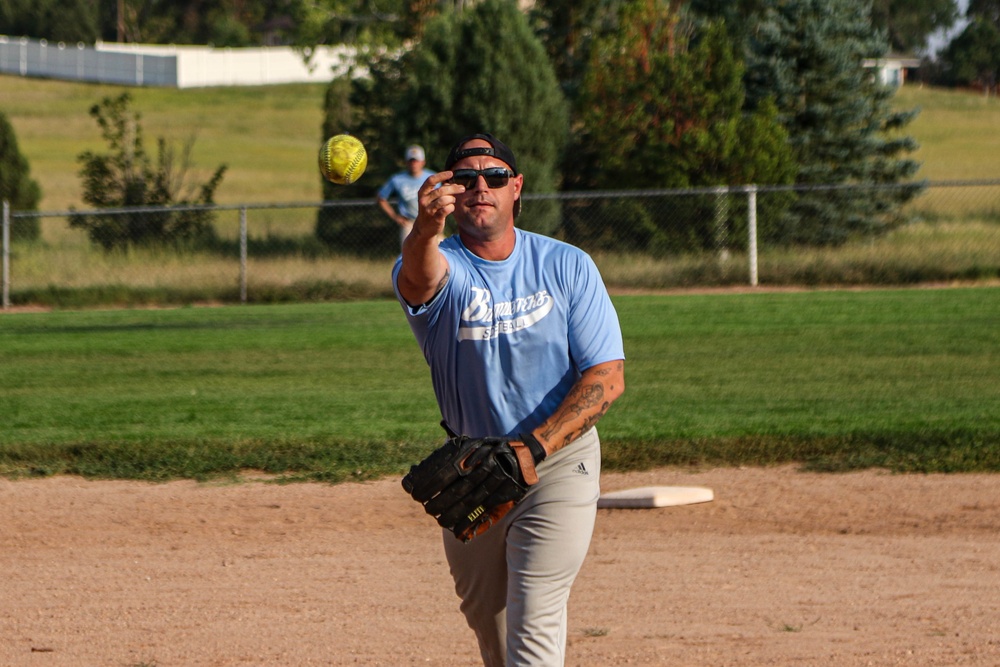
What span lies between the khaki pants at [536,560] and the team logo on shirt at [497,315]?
0.43m

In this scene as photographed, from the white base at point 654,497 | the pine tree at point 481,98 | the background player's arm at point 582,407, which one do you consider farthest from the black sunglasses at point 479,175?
the pine tree at point 481,98

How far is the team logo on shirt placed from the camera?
3824 mm

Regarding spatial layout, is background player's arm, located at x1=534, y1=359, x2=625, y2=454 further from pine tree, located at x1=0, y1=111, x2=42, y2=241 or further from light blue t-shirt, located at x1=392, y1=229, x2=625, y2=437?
pine tree, located at x1=0, y1=111, x2=42, y2=241

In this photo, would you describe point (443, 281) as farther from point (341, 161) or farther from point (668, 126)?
point (668, 126)

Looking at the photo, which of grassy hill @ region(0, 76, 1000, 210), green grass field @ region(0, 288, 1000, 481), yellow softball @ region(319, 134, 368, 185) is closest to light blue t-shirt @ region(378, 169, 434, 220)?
green grass field @ region(0, 288, 1000, 481)

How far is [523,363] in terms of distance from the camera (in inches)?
151

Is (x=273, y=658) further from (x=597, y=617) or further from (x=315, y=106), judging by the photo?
(x=315, y=106)

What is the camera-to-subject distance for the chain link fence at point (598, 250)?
19859mm

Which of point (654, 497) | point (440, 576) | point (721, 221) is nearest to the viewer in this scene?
point (440, 576)

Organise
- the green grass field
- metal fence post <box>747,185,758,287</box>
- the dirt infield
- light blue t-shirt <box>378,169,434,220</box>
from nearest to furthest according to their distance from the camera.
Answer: the dirt infield < the green grass field < light blue t-shirt <box>378,169,434,220</box> < metal fence post <box>747,185,758,287</box>

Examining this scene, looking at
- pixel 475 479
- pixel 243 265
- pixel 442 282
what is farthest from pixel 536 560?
pixel 243 265

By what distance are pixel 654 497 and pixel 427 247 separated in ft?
13.5

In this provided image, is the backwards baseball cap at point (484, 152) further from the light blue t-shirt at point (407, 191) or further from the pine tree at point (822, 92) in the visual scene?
the pine tree at point (822, 92)

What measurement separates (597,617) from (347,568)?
1503mm
